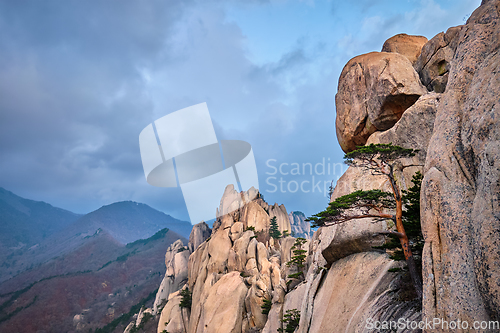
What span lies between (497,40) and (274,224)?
46.6 metres

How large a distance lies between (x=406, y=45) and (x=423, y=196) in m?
20.3

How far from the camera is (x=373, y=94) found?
60.4 feet

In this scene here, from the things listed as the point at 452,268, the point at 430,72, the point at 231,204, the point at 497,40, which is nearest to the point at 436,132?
the point at 497,40

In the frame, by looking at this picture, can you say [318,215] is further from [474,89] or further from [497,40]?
[497,40]

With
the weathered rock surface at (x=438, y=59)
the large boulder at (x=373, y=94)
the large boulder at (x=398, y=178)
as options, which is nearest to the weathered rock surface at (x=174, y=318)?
the large boulder at (x=398, y=178)

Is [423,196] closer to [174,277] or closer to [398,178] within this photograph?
[398,178]

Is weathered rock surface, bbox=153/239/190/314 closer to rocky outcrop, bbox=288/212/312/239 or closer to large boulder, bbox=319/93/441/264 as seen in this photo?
large boulder, bbox=319/93/441/264

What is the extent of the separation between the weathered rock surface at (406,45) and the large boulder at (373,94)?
3165 mm

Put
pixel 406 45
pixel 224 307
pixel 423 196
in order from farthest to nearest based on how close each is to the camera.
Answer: pixel 224 307 → pixel 406 45 → pixel 423 196

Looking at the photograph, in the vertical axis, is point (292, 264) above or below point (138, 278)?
above

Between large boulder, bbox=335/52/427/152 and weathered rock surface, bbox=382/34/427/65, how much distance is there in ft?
10.4

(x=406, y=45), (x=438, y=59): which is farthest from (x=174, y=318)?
(x=406, y=45)

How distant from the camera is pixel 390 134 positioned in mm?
15445

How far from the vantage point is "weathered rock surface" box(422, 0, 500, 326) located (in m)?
5.07
